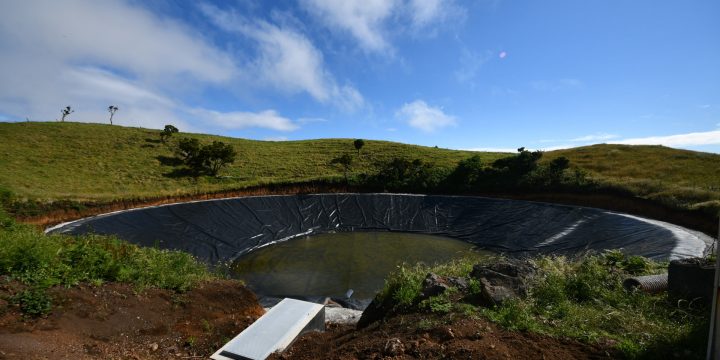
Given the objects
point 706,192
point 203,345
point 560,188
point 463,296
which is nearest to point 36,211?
point 203,345

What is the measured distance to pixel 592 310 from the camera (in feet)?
15.2

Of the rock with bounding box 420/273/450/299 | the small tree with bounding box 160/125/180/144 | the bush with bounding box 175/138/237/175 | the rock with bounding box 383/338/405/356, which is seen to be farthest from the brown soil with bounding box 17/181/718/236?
the small tree with bounding box 160/125/180/144

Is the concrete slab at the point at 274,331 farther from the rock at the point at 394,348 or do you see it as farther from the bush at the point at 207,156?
the bush at the point at 207,156

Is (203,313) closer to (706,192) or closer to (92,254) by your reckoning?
(92,254)

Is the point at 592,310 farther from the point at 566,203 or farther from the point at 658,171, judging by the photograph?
the point at 658,171

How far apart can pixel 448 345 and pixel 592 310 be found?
247cm

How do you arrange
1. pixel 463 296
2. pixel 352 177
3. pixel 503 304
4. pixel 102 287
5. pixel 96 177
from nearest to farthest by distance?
pixel 503 304, pixel 463 296, pixel 102 287, pixel 352 177, pixel 96 177

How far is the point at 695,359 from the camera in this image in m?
3.23

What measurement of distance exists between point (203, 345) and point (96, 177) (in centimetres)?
3358

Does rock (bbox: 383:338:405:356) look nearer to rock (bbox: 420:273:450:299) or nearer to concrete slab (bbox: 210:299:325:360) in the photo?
rock (bbox: 420:273:450:299)

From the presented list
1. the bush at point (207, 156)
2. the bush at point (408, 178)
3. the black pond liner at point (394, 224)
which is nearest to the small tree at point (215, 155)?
the bush at point (207, 156)

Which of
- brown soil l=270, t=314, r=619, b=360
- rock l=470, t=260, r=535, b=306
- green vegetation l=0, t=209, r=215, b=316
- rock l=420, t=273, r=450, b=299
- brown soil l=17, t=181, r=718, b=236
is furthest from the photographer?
brown soil l=17, t=181, r=718, b=236

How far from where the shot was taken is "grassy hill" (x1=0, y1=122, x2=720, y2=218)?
22.0m

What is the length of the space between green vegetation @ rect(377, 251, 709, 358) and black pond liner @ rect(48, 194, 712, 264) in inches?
249
